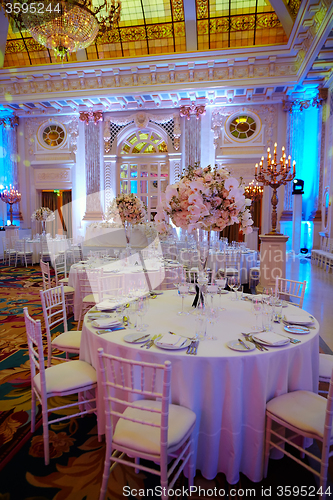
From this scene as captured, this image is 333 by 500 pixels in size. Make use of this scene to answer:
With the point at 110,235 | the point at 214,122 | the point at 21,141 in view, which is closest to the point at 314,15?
the point at 214,122

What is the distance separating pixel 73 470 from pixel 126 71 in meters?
10.7

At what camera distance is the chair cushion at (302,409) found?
170cm

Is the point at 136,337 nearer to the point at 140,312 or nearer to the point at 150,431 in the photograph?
the point at 140,312

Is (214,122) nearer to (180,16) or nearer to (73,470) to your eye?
(180,16)

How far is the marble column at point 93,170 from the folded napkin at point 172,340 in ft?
32.6

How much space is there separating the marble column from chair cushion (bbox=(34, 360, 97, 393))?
31.3 ft

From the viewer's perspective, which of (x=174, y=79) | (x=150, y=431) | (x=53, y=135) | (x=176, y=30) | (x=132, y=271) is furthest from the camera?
(x=53, y=135)

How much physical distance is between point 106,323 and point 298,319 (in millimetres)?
1429

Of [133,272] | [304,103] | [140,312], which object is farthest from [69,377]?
[304,103]

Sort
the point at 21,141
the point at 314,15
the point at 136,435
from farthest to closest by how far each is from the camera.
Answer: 1. the point at 21,141
2. the point at 314,15
3. the point at 136,435

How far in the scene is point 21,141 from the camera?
12.0m

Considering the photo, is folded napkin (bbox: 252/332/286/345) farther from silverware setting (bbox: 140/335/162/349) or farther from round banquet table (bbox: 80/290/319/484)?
silverware setting (bbox: 140/335/162/349)

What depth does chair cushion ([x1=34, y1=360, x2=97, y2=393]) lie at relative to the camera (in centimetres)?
209

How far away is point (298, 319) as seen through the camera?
92.7 inches
